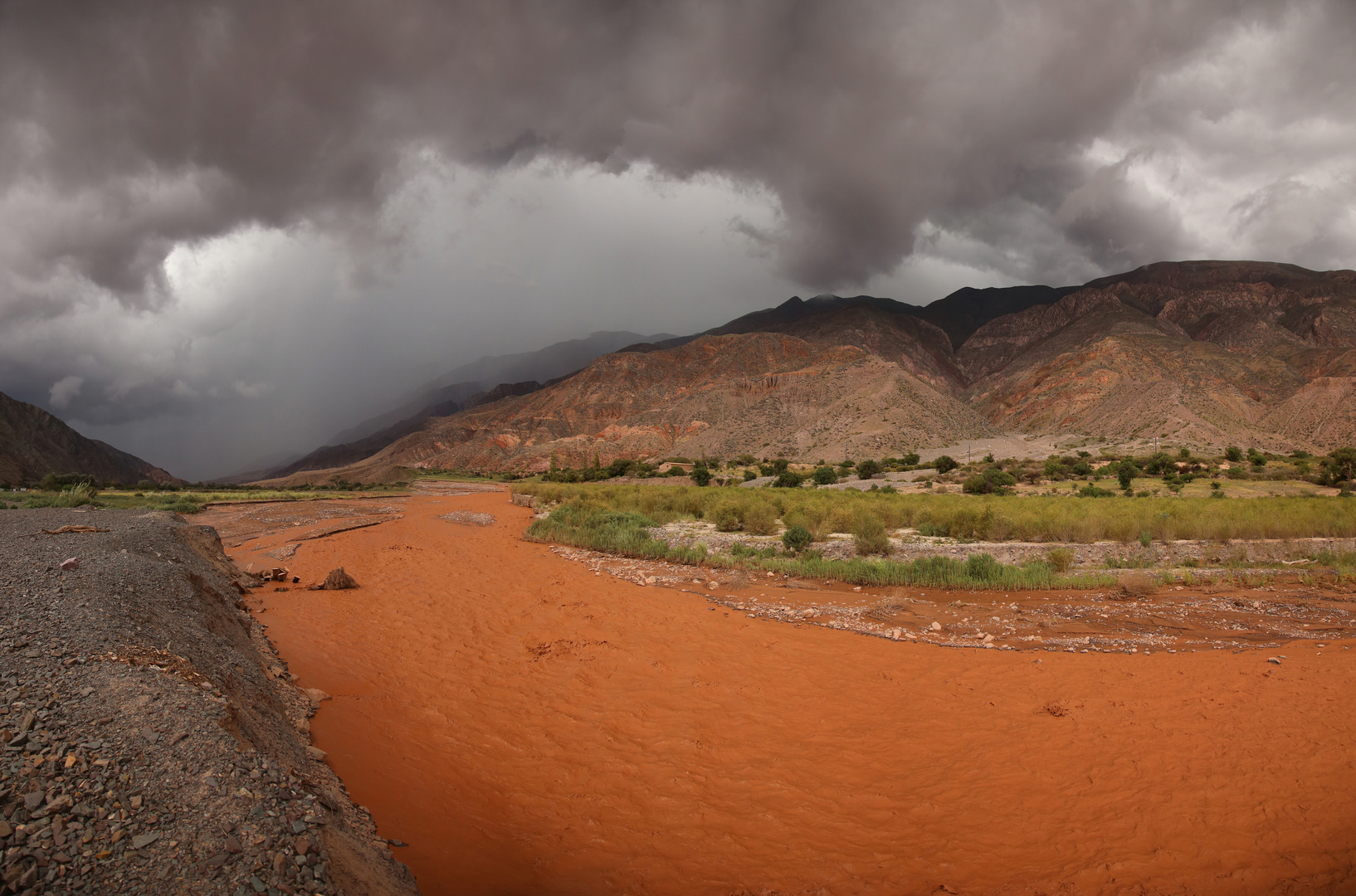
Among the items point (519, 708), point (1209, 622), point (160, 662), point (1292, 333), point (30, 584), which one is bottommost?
point (1209, 622)

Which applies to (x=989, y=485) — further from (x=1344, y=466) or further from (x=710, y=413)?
(x=710, y=413)

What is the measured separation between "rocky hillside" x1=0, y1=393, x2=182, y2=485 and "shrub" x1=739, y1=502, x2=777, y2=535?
9178cm

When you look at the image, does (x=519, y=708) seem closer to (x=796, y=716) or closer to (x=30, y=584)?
(x=796, y=716)

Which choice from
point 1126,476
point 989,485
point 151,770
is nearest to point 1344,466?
point 1126,476

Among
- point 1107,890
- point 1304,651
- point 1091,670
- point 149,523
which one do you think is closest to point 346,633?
point 149,523

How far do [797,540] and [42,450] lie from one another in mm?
150430

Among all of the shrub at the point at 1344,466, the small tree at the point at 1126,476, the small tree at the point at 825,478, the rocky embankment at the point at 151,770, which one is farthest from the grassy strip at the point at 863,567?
the shrub at the point at 1344,466

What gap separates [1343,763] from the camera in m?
5.75

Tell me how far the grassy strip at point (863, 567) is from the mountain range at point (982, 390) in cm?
6353

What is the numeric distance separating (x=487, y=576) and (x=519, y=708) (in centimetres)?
949

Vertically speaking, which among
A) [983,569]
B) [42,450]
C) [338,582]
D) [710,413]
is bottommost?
[983,569]

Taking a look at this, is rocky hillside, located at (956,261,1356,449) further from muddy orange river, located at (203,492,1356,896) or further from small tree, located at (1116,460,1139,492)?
muddy orange river, located at (203,492,1356,896)

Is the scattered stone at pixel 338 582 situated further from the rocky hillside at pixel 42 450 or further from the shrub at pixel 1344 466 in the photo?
the rocky hillside at pixel 42 450

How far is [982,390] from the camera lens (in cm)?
15450
